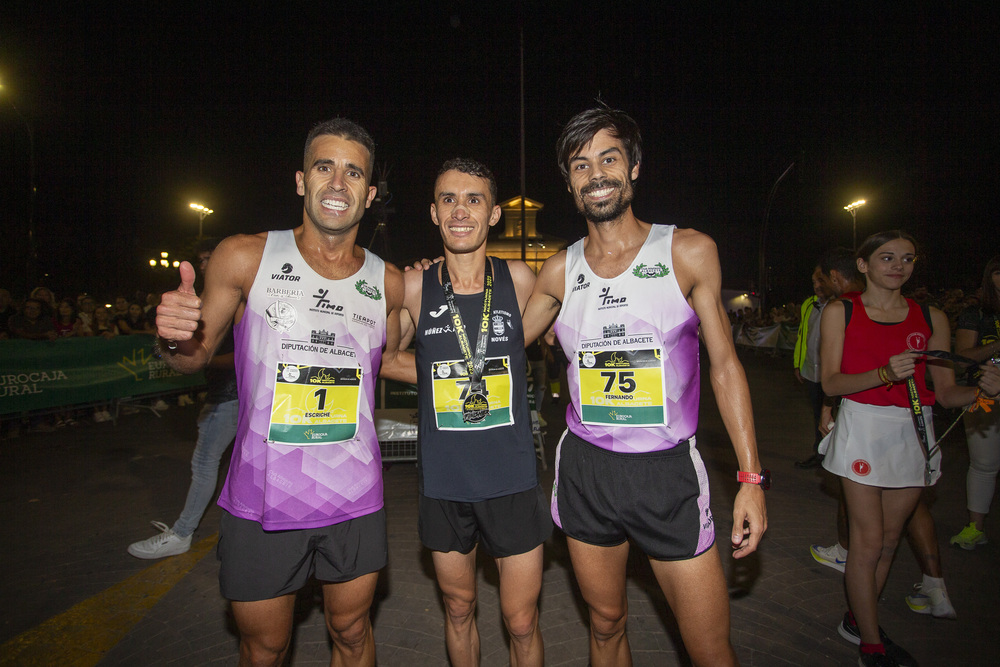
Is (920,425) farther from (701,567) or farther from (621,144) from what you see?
(621,144)

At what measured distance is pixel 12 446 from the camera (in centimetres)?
764

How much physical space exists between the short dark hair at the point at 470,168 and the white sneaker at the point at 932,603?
3829 millimetres

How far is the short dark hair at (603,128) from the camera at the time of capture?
2607mm

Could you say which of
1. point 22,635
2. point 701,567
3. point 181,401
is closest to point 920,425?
point 701,567

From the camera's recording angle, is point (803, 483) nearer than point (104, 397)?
Yes

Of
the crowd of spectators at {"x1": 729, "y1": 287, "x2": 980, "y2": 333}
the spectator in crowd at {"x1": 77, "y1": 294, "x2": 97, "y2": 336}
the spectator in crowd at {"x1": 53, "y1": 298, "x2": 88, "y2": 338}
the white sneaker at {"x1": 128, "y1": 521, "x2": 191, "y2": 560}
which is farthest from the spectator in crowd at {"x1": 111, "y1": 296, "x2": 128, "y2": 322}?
the crowd of spectators at {"x1": 729, "y1": 287, "x2": 980, "y2": 333}

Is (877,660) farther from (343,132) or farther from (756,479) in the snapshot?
(343,132)

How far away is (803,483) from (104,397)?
11.2m

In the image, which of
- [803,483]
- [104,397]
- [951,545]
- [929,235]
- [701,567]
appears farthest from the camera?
[929,235]

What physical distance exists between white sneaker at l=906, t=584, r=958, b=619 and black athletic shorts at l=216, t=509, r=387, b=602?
11.7ft

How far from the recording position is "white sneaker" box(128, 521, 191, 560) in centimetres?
428

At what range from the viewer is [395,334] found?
291cm

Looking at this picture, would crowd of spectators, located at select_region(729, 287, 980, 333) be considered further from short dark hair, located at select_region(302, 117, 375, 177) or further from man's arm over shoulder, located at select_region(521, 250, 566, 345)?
short dark hair, located at select_region(302, 117, 375, 177)

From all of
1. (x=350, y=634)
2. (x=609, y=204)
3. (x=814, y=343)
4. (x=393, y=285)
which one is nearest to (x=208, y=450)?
(x=350, y=634)
